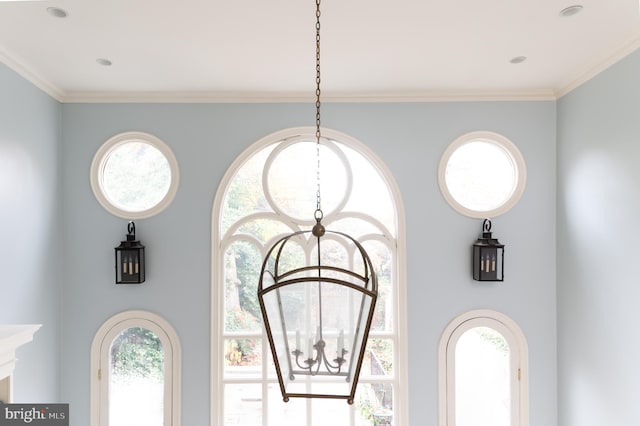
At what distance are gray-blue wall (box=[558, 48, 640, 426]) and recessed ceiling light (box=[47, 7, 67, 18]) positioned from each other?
2827 millimetres

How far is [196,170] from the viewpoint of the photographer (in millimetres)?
3029

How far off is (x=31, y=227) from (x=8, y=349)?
1.27m

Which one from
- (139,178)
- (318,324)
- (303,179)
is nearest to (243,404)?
(303,179)

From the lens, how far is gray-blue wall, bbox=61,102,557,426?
9.78 feet

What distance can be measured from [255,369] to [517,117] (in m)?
2.65

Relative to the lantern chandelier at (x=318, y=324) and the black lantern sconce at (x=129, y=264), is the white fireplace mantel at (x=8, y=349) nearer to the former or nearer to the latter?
the lantern chandelier at (x=318, y=324)

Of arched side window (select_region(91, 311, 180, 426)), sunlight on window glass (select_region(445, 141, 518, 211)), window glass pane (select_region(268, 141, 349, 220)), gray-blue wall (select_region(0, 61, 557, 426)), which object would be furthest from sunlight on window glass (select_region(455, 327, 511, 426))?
arched side window (select_region(91, 311, 180, 426))

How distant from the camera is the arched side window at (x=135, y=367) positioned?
2957 mm

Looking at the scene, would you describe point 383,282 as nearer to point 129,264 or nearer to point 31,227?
point 129,264

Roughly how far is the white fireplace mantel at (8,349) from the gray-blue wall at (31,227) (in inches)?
32.4

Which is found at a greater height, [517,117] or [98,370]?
[517,117]

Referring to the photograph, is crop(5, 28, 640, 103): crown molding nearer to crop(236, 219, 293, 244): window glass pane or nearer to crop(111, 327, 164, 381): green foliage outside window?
crop(236, 219, 293, 244): window glass pane

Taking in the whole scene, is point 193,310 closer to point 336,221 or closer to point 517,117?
point 336,221

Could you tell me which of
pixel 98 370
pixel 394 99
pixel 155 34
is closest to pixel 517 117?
pixel 394 99
